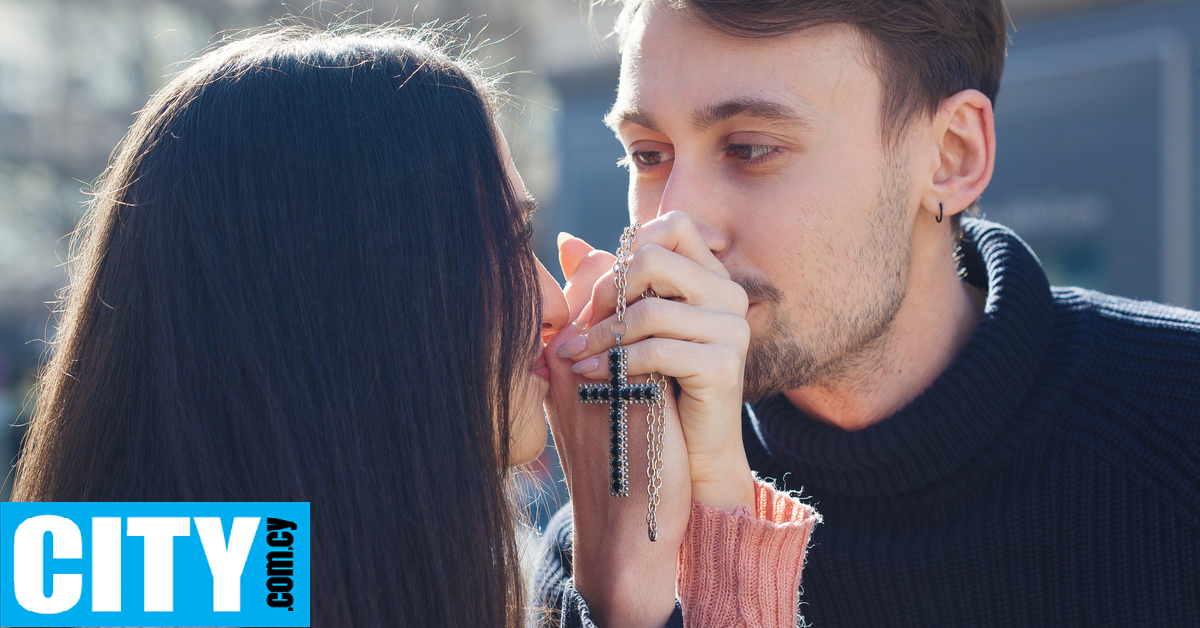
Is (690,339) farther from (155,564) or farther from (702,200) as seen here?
(155,564)

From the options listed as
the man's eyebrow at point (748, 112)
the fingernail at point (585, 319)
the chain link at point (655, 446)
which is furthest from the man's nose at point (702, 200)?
the chain link at point (655, 446)

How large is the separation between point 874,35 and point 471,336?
1469 mm

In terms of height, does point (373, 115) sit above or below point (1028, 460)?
above

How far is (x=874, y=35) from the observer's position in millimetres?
2344

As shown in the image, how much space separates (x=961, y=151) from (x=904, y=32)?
44 cm

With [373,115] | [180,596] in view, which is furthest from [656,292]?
[180,596]

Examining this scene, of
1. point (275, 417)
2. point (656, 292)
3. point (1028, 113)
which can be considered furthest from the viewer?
point (1028, 113)

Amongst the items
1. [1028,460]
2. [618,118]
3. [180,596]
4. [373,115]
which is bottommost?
[180,596]

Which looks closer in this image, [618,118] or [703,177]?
[703,177]

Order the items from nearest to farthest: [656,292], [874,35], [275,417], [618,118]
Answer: [275,417] < [656,292] < [874,35] < [618,118]

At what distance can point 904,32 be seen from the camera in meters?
2.38

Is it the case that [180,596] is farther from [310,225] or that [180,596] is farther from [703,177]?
[703,177]

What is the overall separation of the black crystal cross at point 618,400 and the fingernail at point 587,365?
4cm

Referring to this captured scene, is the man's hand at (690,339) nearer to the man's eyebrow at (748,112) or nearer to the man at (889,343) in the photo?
the man at (889,343)
